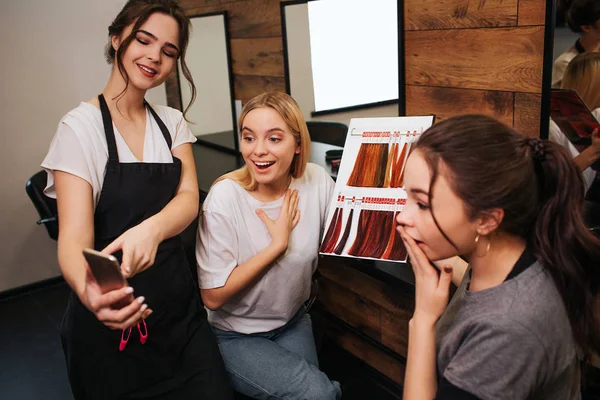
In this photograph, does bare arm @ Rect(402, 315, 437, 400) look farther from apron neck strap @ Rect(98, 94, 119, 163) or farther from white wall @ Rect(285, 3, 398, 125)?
white wall @ Rect(285, 3, 398, 125)

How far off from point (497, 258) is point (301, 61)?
2.05m

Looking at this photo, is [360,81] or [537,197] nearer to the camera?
[537,197]

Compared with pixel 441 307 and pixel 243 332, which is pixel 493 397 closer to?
pixel 441 307

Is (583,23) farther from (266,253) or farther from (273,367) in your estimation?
(273,367)

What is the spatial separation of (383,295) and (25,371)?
1908 millimetres

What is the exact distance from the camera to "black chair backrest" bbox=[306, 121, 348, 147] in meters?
2.88

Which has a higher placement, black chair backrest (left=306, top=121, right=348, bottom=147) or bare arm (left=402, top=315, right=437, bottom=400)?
black chair backrest (left=306, top=121, right=348, bottom=147)

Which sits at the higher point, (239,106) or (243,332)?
(239,106)

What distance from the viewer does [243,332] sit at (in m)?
1.69

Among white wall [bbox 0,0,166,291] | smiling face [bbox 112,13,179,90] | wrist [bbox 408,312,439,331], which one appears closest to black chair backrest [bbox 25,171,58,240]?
white wall [bbox 0,0,166,291]

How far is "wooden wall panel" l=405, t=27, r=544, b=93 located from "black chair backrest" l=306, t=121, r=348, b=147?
0.75 m

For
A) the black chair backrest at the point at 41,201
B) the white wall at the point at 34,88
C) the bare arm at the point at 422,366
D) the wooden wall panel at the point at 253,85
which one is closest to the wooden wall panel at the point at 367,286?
the bare arm at the point at 422,366

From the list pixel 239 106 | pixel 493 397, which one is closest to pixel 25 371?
pixel 239 106

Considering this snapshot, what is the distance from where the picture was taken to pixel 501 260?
3.55 ft
